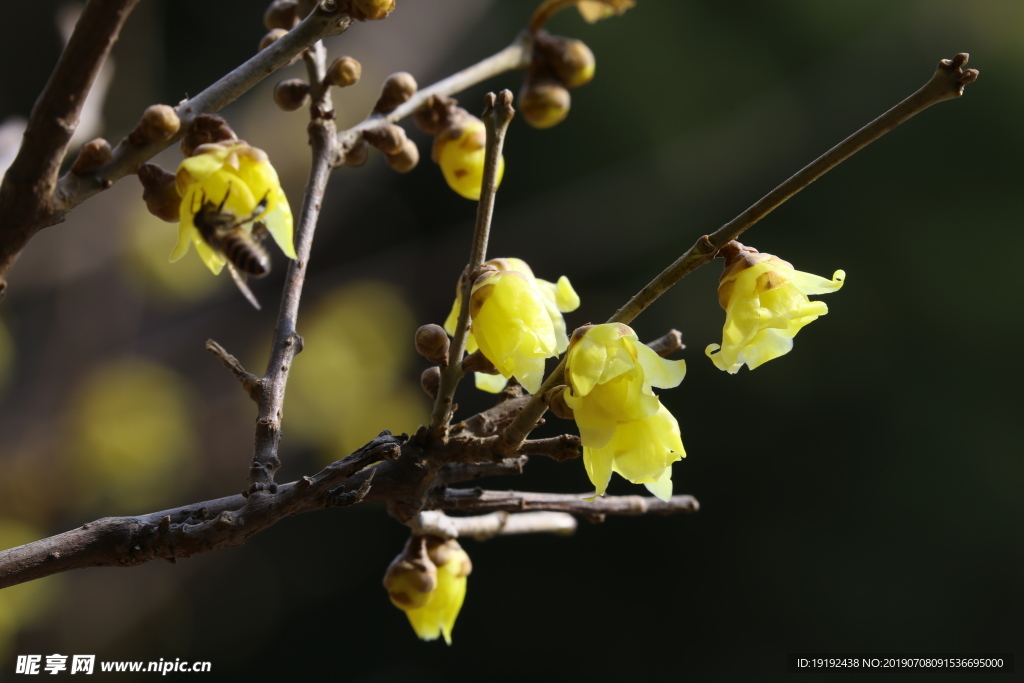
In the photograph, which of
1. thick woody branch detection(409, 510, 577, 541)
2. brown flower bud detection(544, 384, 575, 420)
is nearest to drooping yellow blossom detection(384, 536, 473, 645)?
thick woody branch detection(409, 510, 577, 541)

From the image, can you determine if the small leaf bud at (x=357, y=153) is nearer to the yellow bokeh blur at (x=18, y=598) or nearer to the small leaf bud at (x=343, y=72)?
the small leaf bud at (x=343, y=72)

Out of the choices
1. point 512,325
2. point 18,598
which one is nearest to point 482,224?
point 512,325

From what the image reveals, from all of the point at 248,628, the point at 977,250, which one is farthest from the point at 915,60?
the point at 248,628

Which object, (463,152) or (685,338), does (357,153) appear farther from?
(685,338)

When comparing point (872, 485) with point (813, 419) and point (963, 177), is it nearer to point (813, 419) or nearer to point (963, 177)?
point (813, 419)

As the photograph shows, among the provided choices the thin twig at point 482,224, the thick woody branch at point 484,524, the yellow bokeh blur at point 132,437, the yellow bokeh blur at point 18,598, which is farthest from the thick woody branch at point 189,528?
the yellow bokeh blur at point 132,437

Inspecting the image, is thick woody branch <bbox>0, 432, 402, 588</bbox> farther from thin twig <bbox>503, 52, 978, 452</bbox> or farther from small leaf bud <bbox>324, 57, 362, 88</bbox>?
small leaf bud <bbox>324, 57, 362, 88</bbox>
